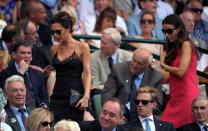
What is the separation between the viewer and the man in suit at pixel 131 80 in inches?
318

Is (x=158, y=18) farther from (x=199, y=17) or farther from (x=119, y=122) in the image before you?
(x=119, y=122)

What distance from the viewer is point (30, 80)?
27.8 ft

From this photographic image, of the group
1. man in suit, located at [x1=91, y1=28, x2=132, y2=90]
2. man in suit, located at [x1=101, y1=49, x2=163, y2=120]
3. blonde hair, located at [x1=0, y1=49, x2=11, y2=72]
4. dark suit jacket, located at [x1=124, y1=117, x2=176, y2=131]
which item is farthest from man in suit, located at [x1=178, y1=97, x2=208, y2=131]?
blonde hair, located at [x1=0, y1=49, x2=11, y2=72]

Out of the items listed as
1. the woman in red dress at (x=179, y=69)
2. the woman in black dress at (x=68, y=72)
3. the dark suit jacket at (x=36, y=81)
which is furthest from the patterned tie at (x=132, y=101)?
the dark suit jacket at (x=36, y=81)

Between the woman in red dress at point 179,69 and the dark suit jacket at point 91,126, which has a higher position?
the woman in red dress at point 179,69

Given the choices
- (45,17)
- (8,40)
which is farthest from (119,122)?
(45,17)

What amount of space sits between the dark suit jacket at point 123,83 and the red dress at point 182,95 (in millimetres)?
246

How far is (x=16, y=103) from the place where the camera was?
7574 millimetres

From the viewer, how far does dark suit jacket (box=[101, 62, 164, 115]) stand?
26.6 ft

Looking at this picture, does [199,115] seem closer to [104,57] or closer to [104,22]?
[104,57]

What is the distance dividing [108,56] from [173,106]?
174 cm

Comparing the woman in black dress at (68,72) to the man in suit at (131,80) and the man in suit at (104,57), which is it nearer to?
the man in suit at (131,80)

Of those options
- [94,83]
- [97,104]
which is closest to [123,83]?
[97,104]

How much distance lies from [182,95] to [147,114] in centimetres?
70
